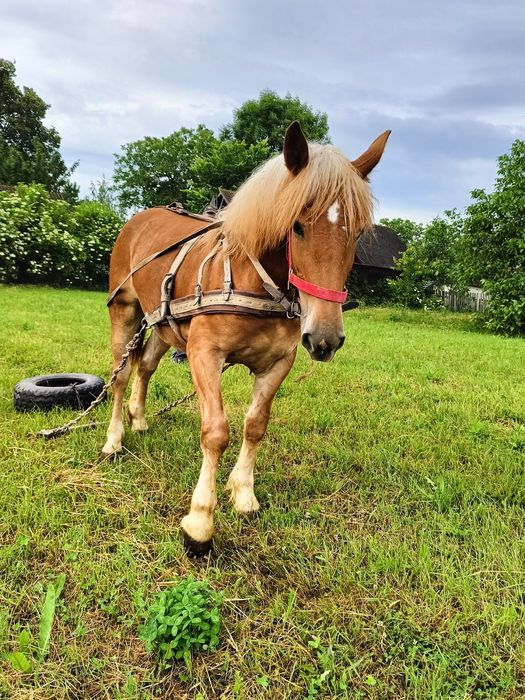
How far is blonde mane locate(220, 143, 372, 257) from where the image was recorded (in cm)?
204

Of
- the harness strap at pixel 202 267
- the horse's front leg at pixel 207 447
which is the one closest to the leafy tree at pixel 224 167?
the harness strap at pixel 202 267

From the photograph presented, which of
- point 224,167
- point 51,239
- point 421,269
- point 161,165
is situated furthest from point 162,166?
point 421,269

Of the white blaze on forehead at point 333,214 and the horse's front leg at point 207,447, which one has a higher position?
the white blaze on forehead at point 333,214

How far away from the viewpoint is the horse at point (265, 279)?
203 centimetres

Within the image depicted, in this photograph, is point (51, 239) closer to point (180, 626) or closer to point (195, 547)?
point (195, 547)

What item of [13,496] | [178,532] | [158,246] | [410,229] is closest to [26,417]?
[13,496]

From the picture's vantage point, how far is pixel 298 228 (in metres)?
2.10

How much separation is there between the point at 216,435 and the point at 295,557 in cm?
78

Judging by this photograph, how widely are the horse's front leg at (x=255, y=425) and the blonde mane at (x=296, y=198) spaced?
824 millimetres

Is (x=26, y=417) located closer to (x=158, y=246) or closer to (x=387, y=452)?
(x=158, y=246)

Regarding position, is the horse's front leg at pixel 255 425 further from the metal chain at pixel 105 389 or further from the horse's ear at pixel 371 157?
the metal chain at pixel 105 389

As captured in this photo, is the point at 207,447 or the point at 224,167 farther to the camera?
the point at 224,167

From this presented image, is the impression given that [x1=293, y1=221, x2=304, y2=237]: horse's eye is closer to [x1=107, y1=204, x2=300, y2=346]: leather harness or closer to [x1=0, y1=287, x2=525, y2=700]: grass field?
[x1=107, y1=204, x2=300, y2=346]: leather harness

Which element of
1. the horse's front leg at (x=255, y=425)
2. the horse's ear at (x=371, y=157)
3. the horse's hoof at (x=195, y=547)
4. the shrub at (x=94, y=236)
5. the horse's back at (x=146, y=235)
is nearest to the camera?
the horse's hoof at (x=195, y=547)
